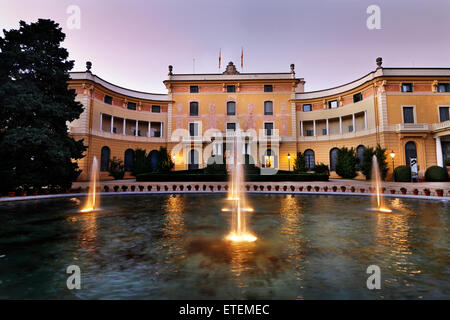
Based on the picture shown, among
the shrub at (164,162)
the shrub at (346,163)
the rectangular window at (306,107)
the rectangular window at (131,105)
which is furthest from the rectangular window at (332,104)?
the rectangular window at (131,105)

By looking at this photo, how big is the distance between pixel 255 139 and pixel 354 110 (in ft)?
44.9

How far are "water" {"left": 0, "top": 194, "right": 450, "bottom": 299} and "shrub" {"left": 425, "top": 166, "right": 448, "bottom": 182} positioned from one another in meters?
18.7

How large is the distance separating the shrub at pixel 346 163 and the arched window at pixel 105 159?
30.1m

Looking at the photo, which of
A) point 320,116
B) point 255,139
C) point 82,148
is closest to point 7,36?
point 82,148

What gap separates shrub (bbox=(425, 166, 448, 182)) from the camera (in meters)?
20.8

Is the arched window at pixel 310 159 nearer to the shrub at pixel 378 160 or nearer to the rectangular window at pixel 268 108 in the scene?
the shrub at pixel 378 160

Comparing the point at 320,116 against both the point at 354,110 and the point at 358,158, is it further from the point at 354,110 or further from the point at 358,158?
the point at 358,158

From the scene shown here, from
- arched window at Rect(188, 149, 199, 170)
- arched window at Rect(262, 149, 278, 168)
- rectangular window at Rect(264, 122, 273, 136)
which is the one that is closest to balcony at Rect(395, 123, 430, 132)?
arched window at Rect(262, 149, 278, 168)

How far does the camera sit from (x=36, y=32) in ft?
44.8

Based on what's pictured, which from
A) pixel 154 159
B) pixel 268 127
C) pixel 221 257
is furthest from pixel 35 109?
pixel 268 127

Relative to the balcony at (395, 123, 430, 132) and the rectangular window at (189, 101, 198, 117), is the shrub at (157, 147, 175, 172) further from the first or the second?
the balcony at (395, 123, 430, 132)

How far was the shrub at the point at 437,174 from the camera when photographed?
2075cm

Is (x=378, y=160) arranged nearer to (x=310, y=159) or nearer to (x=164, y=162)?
(x=310, y=159)
